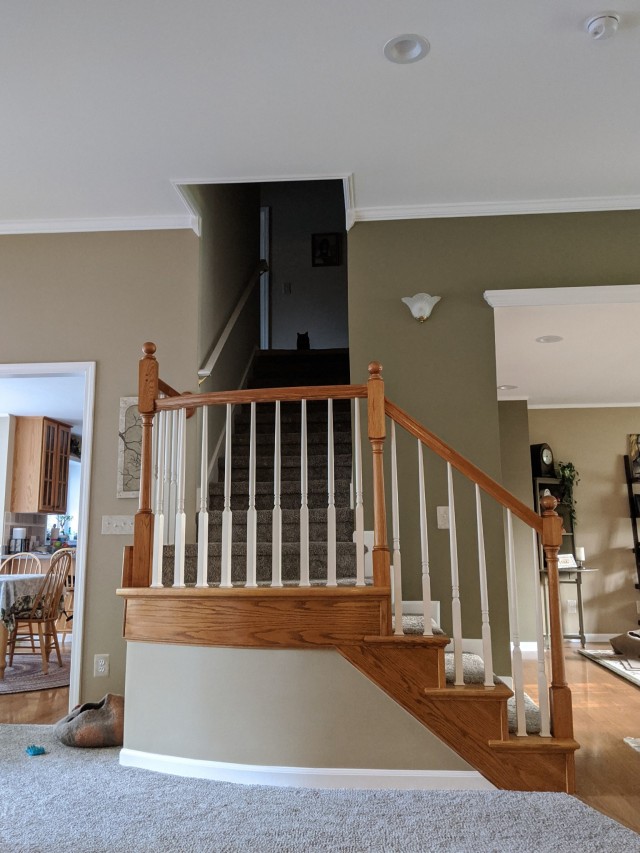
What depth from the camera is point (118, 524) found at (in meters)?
4.29

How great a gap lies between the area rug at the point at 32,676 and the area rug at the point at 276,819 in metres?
2.49

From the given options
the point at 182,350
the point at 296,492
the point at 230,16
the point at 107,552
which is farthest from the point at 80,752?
the point at 230,16

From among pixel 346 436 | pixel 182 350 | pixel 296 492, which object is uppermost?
pixel 182 350

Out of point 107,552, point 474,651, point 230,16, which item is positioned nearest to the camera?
point 230,16

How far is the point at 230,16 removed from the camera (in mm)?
2820

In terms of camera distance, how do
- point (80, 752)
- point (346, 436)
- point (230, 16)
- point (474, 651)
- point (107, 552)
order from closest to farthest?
A: point (230, 16) < point (80, 752) < point (474, 651) < point (107, 552) < point (346, 436)

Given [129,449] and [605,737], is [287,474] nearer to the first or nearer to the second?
[129,449]

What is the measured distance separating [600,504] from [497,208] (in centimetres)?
513

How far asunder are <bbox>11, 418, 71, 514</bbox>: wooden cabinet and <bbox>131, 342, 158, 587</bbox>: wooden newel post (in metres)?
6.94

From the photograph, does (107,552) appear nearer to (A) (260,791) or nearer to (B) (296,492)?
(B) (296,492)

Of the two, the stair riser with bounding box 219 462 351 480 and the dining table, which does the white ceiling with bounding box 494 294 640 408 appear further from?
the dining table

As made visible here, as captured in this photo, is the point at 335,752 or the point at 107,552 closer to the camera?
the point at 335,752

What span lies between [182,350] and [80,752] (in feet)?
7.60

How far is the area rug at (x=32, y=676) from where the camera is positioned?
538 cm
